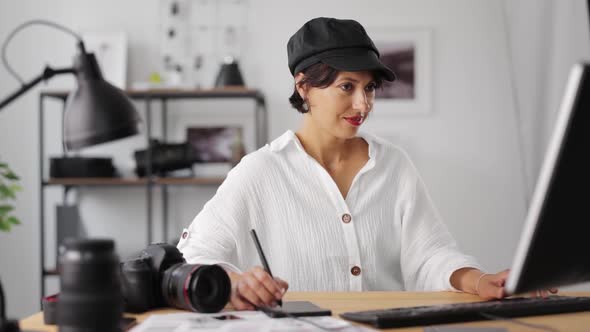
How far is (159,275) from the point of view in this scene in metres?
1.46

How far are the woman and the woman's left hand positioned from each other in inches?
9.8

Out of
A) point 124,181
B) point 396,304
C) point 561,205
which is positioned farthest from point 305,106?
point 124,181

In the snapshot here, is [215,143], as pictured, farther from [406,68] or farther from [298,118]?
[406,68]

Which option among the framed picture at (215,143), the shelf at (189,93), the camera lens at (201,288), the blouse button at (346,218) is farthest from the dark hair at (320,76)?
the framed picture at (215,143)

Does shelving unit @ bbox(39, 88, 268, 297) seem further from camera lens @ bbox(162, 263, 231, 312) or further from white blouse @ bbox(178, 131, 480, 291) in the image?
camera lens @ bbox(162, 263, 231, 312)

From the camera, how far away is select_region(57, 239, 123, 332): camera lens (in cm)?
99

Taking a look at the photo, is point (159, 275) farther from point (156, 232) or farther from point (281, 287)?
point (156, 232)

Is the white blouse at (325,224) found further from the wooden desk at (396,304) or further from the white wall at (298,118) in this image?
the white wall at (298,118)

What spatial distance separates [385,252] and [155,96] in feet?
7.89

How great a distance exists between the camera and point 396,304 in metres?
1.51

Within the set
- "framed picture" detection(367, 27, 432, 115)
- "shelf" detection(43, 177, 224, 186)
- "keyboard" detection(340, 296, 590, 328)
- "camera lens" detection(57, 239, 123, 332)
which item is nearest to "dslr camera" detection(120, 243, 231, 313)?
"keyboard" detection(340, 296, 590, 328)

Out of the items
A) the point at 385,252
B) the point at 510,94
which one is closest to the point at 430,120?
the point at 510,94

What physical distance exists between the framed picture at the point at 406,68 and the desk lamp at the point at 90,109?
3264 mm

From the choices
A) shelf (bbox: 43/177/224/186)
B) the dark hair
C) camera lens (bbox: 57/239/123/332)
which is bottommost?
camera lens (bbox: 57/239/123/332)
